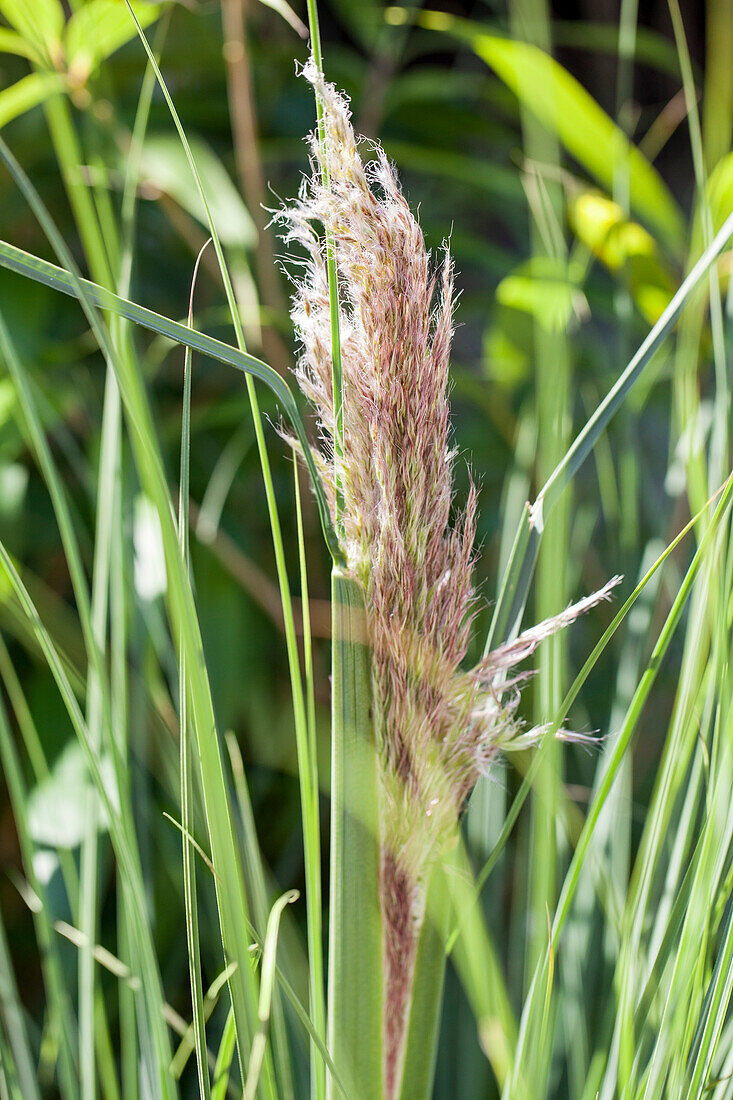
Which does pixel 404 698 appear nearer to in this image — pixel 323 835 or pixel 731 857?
pixel 731 857

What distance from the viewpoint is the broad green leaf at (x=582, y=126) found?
1.66ft

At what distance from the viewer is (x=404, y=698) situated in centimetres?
20

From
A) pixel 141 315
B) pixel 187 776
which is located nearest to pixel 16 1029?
pixel 187 776

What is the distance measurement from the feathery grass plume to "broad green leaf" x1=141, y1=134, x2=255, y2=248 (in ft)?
1.17

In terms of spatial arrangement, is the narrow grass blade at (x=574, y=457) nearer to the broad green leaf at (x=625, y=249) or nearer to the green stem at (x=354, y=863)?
the green stem at (x=354, y=863)

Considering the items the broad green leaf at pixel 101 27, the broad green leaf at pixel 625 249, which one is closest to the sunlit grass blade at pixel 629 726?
the broad green leaf at pixel 625 249

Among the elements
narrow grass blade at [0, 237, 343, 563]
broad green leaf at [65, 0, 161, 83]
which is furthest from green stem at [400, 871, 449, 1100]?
broad green leaf at [65, 0, 161, 83]

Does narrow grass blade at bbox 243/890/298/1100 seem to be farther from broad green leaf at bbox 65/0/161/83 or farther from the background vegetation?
broad green leaf at bbox 65/0/161/83

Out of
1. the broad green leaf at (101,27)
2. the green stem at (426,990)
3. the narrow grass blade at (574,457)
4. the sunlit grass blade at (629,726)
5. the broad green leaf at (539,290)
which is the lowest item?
the green stem at (426,990)

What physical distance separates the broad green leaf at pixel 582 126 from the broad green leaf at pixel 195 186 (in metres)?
0.17

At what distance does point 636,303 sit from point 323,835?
500 mm

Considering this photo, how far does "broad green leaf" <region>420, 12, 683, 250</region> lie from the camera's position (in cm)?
51

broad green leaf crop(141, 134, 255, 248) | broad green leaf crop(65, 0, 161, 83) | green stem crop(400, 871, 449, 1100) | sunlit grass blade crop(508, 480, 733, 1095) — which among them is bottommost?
green stem crop(400, 871, 449, 1100)

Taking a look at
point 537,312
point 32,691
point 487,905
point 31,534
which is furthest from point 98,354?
point 487,905
